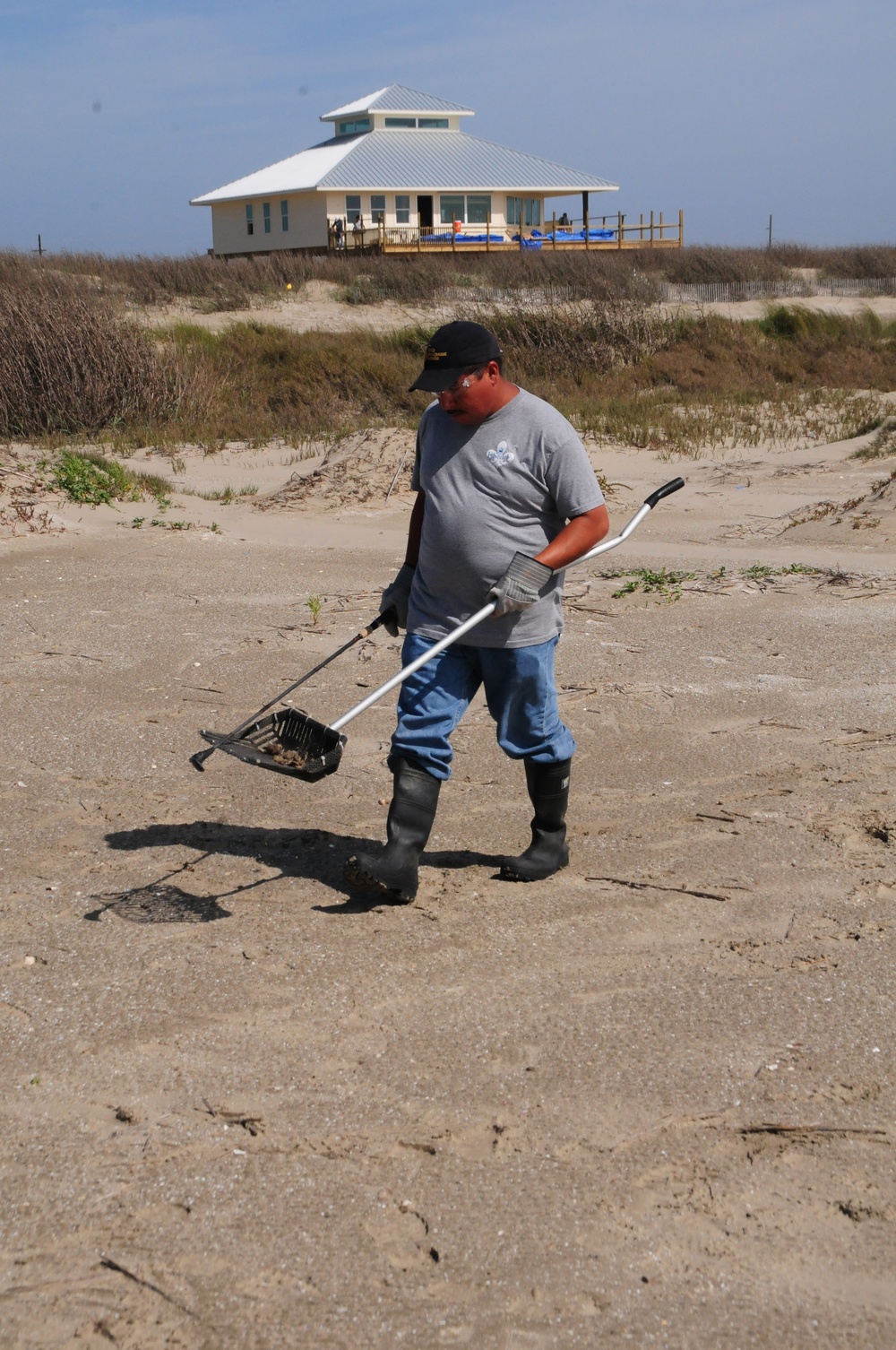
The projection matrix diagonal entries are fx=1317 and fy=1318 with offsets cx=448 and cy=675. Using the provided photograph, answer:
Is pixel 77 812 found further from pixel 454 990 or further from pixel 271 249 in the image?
pixel 271 249

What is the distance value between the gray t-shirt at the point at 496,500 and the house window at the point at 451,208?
38432 mm

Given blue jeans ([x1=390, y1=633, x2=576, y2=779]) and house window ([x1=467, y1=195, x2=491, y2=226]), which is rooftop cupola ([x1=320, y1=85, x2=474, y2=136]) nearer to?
house window ([x1=467, y1=195, x2=491, y2=226])

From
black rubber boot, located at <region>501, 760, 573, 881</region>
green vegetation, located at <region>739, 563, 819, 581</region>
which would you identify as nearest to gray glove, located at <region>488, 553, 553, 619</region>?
black rubber boot, located at <region>501, 760, 573, 881</region>

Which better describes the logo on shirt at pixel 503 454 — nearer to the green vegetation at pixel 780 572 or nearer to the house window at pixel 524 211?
the green vegetation at pixel 780 572

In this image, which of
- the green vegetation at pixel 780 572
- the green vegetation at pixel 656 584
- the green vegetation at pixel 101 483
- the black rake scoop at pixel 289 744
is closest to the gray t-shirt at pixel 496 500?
the black rake scoop at pixel 289 744

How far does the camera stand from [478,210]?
40.5 metres

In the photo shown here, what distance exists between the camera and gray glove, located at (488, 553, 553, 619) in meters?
3.69

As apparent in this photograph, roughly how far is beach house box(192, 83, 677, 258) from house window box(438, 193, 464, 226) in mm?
27

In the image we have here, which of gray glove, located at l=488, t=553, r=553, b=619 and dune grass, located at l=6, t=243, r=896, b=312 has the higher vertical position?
dune grass, located at l=6, t=243, r=896, b=312

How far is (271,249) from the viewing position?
41812 millimetres

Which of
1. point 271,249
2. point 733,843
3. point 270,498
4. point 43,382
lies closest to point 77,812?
point 733,843

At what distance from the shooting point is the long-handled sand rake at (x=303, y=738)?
3713mm

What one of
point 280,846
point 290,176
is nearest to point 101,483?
point 280,846

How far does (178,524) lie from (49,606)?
2.92 metres
